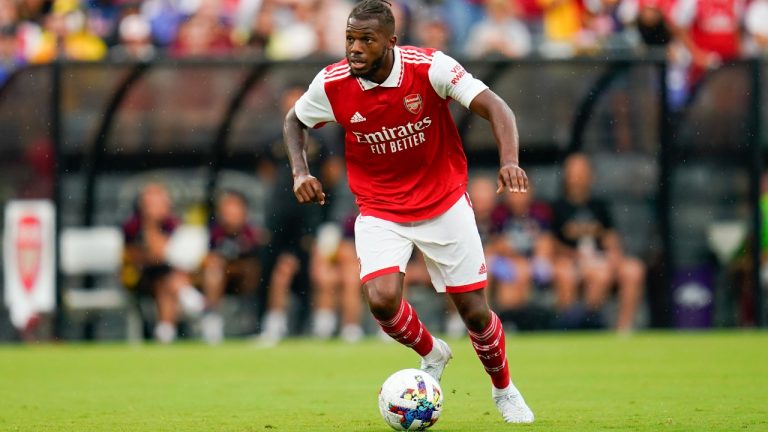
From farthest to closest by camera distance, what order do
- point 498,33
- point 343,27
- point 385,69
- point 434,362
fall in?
point 498,33, point 343,27, point 434,362, point 385,69

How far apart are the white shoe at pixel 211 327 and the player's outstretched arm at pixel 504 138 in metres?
8.51

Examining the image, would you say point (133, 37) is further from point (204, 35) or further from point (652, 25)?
point (652, 25)

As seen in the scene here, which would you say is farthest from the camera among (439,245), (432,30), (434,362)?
(432,30)

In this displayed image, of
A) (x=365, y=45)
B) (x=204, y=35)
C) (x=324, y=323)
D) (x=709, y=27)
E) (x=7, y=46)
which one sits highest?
(x=709, y=27)

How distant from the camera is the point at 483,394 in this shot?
387 inches

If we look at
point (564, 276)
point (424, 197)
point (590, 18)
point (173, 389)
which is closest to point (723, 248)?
point (564, 276)

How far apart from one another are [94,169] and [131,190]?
0.47m

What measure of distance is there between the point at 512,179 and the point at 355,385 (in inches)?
160

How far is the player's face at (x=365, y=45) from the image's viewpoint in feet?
24.8

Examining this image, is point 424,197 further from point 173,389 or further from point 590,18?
point 590,18

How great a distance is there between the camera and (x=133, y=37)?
58.0 ft

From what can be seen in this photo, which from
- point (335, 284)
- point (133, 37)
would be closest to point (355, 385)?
point (335, 284)

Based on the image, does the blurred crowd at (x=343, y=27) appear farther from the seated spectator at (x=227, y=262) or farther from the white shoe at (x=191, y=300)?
the white shoe at (x=191, y=300)

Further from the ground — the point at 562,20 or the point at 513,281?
the point at 562,20
